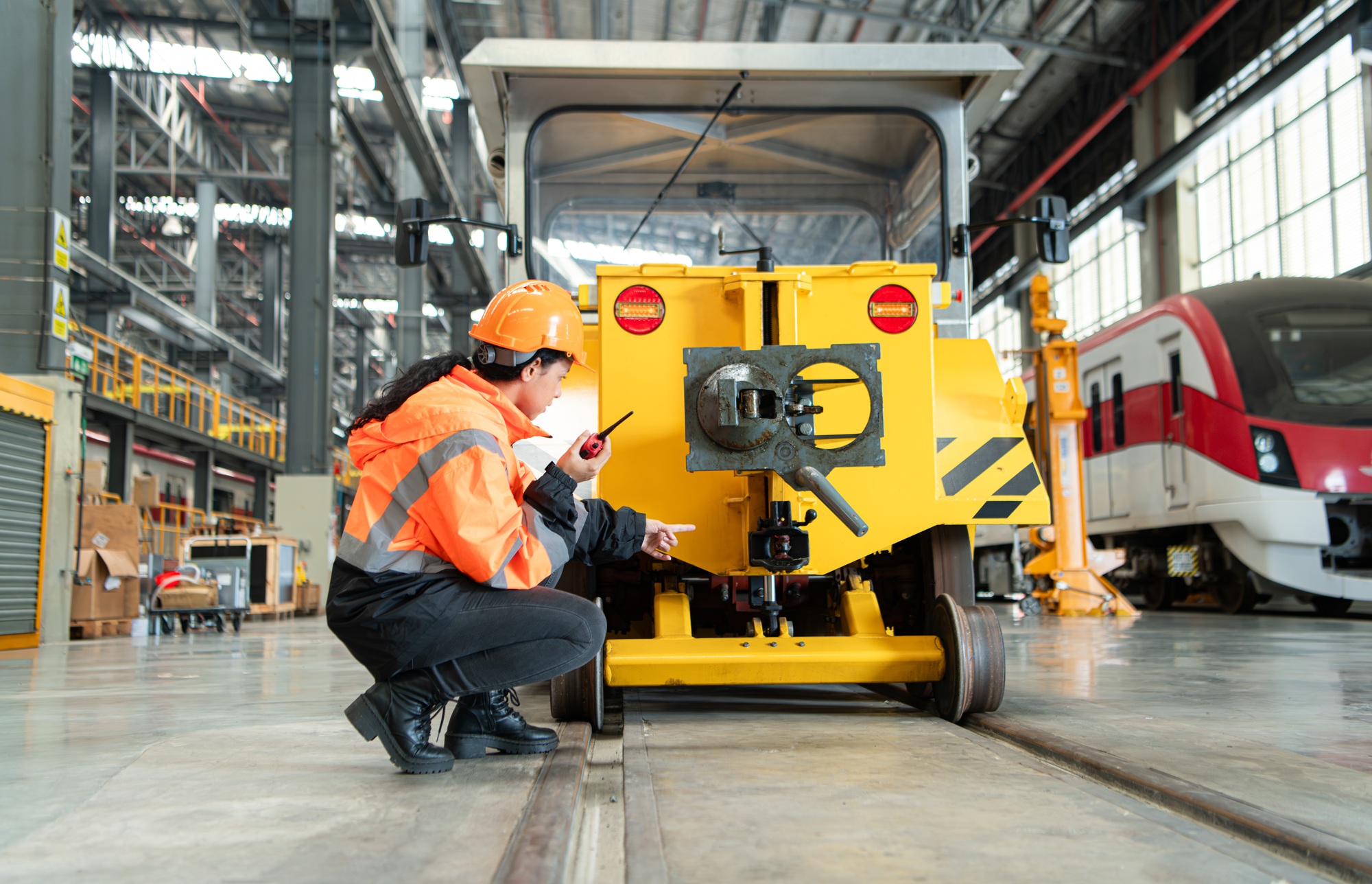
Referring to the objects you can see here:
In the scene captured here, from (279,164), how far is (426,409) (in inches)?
986

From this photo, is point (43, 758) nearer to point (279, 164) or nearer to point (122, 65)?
point (122, 65)

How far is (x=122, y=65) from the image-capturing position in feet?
62.4

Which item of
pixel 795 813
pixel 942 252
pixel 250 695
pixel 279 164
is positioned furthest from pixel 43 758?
pixel 279 164

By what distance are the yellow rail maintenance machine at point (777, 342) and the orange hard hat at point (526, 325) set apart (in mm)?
590

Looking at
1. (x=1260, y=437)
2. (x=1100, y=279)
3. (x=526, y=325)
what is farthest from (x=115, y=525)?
(x=1100, y=279)

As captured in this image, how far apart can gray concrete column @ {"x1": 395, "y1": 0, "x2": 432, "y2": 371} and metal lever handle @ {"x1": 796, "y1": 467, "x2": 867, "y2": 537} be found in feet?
46.6

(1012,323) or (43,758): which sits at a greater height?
(1012,323)

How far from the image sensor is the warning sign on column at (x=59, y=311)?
28.3 feet

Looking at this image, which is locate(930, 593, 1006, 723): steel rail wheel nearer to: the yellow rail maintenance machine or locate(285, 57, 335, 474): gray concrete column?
the yellow rail maintenance machine

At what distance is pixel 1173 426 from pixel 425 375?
30.3 ft

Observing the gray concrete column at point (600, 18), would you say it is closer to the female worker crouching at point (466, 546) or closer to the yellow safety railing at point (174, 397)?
the yellow safety railing at point (174, 397)

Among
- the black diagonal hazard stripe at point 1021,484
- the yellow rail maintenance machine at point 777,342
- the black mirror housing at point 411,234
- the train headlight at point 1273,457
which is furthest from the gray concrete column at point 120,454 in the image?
the black diagonal hazard stripe at point 1021,484

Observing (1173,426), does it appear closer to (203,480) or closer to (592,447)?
(592,447)

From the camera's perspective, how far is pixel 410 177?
794 inches
